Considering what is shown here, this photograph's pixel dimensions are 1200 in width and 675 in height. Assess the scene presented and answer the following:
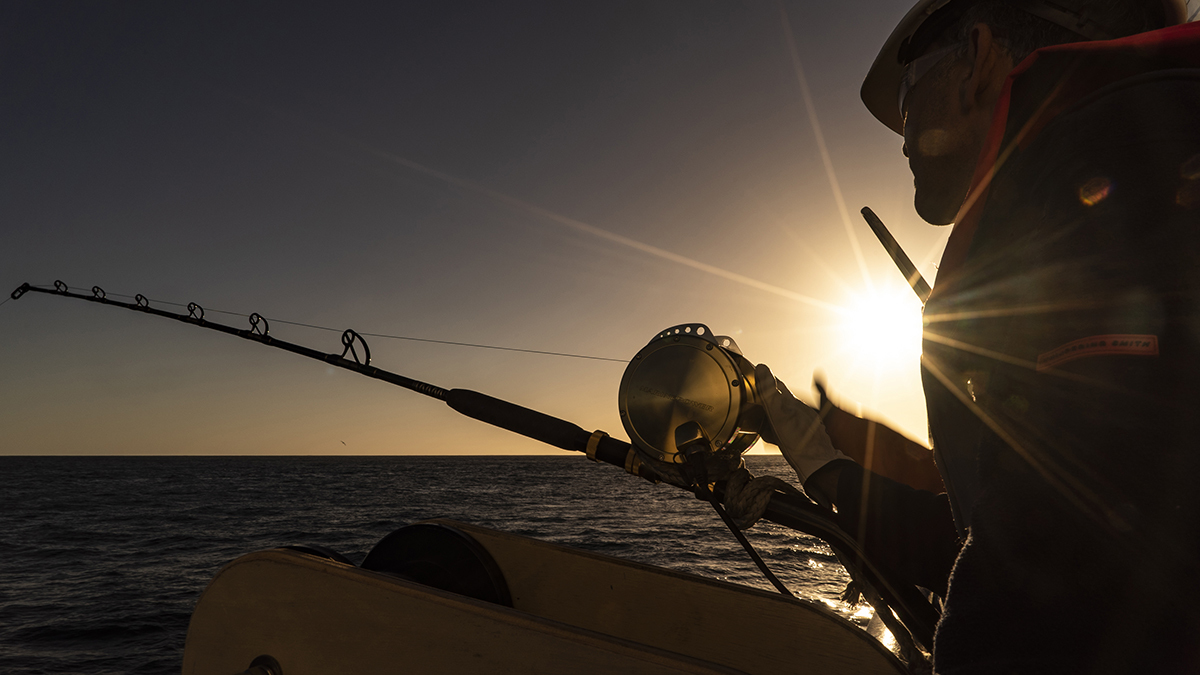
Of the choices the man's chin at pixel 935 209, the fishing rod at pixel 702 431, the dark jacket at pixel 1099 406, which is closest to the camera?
the dark jacket at pixel 1099 406

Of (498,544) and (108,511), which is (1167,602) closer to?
(498,544)

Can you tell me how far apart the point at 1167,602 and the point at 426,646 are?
1.90m

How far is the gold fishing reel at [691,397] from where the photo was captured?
231cm

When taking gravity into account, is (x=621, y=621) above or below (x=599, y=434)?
below

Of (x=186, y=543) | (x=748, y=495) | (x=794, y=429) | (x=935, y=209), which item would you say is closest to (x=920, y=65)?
(x=935, y=209)

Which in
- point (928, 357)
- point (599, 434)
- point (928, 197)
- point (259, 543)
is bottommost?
point (259, 543)

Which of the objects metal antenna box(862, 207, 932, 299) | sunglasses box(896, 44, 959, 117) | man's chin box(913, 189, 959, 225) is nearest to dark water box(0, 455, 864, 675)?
metal antenna box(862, 207, 932, 299)

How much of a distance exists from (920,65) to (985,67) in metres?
0.29

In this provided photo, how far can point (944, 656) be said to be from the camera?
26.5 inches

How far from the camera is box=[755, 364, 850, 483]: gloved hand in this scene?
2229 mm

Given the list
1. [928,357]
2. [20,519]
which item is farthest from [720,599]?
[20,519]

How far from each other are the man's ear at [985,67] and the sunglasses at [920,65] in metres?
0.15

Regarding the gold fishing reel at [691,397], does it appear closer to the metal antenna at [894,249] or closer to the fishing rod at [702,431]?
the fishing rod at [702,431]

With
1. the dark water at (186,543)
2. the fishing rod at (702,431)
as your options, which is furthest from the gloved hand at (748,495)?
the dark water at (186,543)
